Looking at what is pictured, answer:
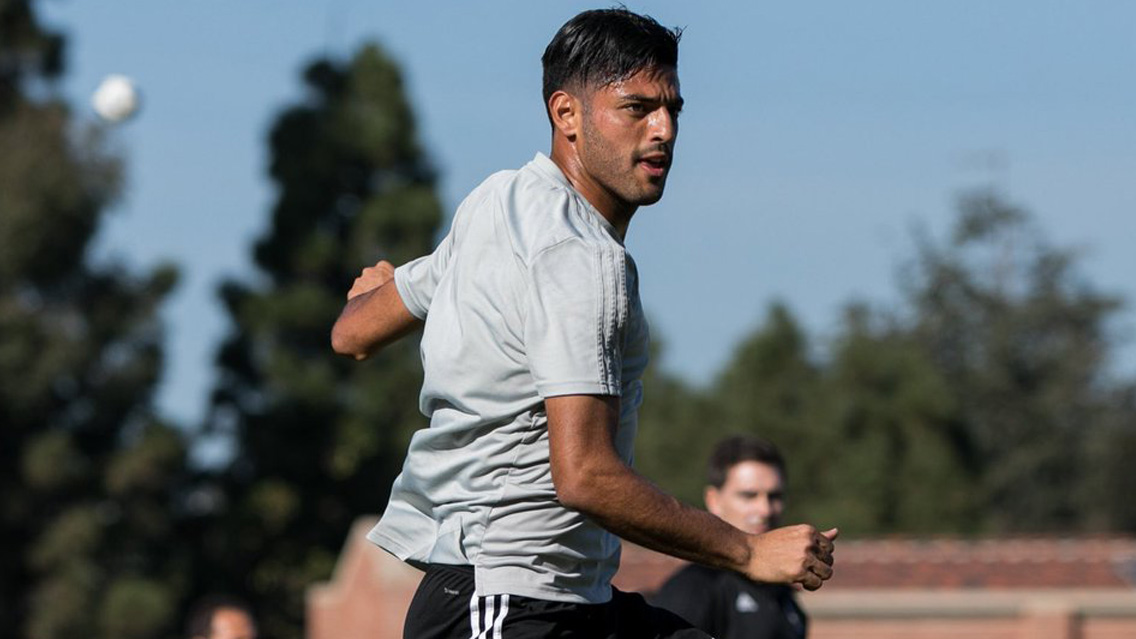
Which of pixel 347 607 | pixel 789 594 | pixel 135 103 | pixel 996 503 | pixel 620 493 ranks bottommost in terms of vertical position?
pixel 620 493

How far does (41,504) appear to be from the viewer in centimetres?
3684

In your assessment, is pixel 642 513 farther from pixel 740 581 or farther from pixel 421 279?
pixel 740 581

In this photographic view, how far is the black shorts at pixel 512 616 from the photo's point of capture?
3.96 meters

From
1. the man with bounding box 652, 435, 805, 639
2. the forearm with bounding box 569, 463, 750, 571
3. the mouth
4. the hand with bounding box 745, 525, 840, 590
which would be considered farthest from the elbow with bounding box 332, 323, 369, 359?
the man with bounding box 652, 435, 805, 639

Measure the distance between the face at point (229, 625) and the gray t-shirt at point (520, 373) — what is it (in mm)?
5103

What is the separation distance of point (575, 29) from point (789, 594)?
3.36 meters

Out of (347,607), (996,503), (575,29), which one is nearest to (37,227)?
(347,607)

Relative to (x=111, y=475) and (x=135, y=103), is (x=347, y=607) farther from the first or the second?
(x=135, y=103)

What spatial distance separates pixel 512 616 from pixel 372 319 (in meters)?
1.05

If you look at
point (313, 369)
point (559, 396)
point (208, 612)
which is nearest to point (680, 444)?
point (313, 369)

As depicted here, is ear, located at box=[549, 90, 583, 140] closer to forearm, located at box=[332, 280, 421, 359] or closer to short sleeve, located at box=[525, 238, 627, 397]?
short sleeve, located at box=[525, 238, 627, 397]

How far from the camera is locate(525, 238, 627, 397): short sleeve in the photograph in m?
3.72

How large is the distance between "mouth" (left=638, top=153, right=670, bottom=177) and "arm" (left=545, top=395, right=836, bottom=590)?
531 mm

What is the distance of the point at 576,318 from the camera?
372 cm
